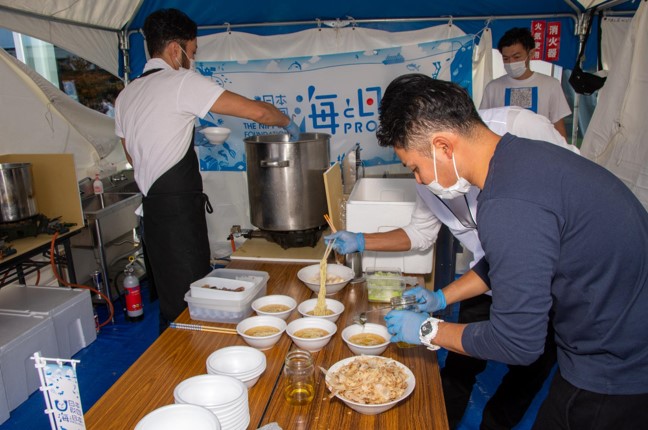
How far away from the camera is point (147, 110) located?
2.54 m

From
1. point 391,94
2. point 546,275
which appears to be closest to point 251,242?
point 391,94

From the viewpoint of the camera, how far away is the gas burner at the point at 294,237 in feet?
10.2

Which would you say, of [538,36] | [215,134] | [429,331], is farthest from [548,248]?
[538,36]

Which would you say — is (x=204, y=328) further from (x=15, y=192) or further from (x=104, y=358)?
(x=15, y=192)

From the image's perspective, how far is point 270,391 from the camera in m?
1.54

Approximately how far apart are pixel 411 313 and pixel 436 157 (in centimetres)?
56

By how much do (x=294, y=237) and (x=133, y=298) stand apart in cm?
182

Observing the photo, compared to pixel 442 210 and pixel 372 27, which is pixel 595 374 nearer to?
pixel 442 210

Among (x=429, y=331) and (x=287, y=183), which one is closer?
(x=429, y=331)

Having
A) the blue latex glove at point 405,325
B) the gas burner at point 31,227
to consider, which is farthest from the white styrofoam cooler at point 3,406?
the blue latex glove at point 405,325

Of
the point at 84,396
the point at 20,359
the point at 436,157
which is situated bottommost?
the point at 84,396

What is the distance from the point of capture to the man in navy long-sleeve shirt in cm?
112

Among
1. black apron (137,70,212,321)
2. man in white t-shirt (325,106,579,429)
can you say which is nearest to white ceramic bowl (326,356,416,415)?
man in white t-shirt (325,106,579,429)

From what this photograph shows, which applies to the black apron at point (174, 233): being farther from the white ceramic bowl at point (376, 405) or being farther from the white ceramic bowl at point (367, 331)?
the white ceramic bowl at point (376, 405)
